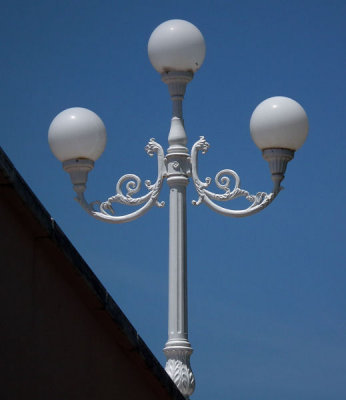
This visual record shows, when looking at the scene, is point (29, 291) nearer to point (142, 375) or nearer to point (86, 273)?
point (86, 273)

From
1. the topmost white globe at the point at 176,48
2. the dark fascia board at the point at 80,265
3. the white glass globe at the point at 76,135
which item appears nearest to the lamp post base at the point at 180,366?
the white glass globe at the point at 76,135

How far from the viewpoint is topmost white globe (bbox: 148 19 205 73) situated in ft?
44.9

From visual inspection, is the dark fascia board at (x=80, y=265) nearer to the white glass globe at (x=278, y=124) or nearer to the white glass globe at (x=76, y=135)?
the white glass globe at (x=278, y=124)

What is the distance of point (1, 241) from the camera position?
6.48 m

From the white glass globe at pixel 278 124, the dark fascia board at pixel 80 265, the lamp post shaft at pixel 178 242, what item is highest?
the white glass globe at pixel 278 124

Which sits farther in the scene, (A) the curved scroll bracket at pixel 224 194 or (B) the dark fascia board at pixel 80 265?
(A) the curved scroll bracket at pixel 224 194

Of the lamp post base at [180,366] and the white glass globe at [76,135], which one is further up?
the white glass globe at [76,135]

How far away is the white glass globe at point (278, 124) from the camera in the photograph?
44.5 ft

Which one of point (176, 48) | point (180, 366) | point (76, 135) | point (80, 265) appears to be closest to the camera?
point (80, 265)

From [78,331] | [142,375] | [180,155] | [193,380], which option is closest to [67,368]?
[78,331]

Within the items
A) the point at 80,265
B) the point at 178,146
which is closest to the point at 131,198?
the point at 178,146

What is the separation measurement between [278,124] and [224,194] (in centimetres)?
92

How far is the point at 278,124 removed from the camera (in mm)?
13570

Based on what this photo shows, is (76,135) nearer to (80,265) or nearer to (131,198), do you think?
(131,198)
